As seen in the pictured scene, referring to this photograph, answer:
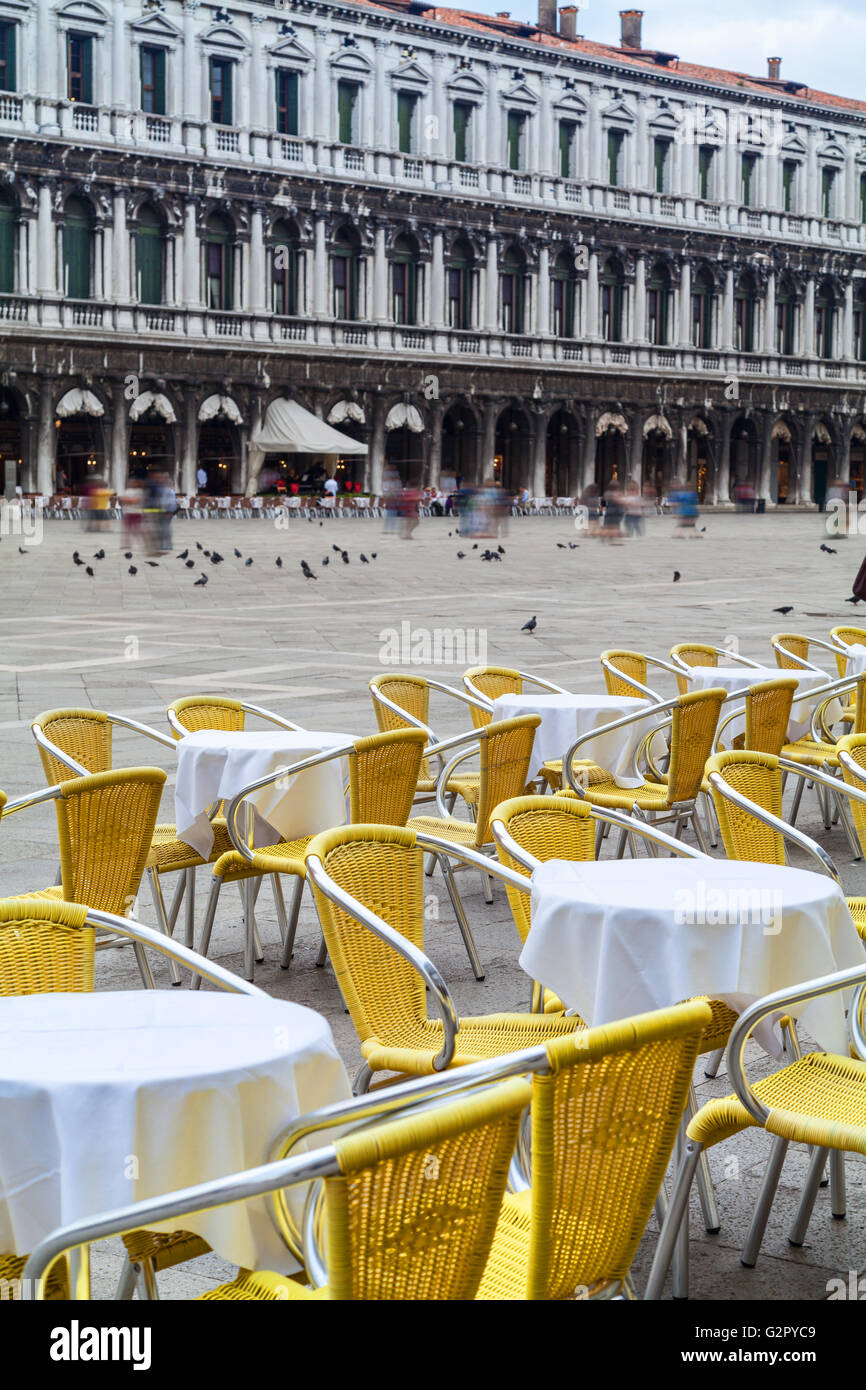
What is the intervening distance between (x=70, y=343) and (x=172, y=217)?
14.5ft

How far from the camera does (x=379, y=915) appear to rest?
3.99 meters

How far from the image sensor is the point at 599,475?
172 ft

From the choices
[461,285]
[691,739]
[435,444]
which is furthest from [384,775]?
[461,285]

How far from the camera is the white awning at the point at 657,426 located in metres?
52.6

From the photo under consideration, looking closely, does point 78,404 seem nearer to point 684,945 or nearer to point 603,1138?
point 684,945

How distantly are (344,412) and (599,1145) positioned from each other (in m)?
43.4

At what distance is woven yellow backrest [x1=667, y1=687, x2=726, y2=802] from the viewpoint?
21.3ft

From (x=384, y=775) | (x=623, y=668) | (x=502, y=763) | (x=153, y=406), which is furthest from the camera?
(x=153, y=406)

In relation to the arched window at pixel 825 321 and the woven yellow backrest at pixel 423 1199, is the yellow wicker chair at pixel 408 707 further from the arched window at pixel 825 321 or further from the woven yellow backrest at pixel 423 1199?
the arched window at pixel 825 321

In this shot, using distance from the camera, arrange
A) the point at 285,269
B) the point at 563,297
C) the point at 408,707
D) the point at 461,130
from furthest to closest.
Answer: the point at 563,297 < the point at 461,130 < the point at 285,269 < the point at 408,707

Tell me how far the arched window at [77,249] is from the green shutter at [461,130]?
37.6 ft

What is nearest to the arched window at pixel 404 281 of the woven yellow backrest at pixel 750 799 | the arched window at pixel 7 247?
the arched window at pixel 7 247

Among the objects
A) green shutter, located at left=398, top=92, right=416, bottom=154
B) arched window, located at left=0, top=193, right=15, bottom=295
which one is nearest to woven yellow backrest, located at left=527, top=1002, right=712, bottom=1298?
arched window, located at left=0, top=193, right=15, bottom=295

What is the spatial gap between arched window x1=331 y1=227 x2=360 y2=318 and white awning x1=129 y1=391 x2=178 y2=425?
6.11 meters
